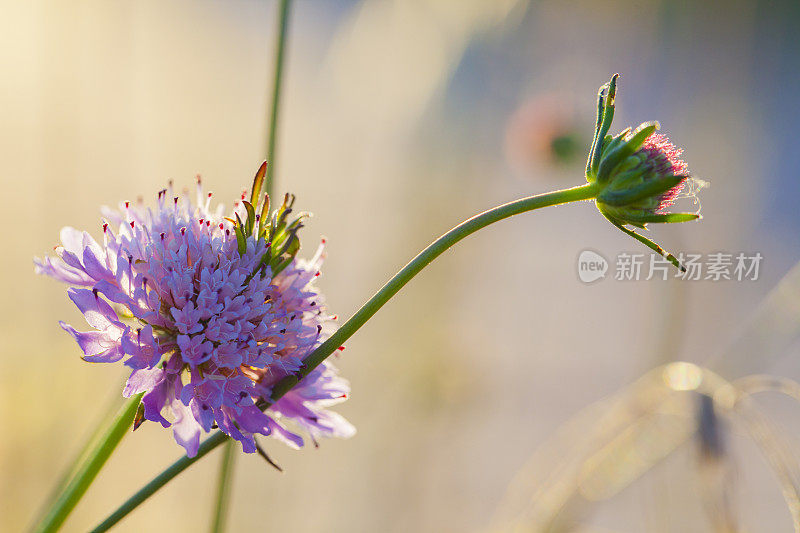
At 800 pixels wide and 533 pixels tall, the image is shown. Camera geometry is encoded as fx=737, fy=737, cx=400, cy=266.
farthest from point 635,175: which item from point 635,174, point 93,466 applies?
point 93,466

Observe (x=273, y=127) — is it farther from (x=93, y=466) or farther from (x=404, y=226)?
(x=404, y=226)

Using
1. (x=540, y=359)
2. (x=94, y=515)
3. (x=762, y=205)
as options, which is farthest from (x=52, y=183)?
(x=762, y=205)

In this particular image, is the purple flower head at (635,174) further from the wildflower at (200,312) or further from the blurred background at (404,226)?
the blurred background at (404,226)

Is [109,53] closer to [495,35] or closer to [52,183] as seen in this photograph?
[52,183]

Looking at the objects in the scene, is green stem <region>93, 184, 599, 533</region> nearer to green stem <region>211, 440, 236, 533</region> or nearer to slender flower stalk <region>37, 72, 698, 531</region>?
slender flower stalk <region>37, 72, 698, 531</region>

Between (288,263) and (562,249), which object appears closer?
(288,263)

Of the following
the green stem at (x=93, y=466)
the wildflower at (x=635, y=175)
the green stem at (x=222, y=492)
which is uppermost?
the wildflower at (x=635, y=175)

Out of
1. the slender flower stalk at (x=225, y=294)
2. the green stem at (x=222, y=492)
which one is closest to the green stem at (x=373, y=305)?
the slender flower stalk at (x=225, y=294)
